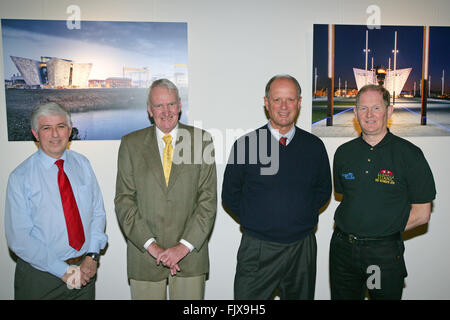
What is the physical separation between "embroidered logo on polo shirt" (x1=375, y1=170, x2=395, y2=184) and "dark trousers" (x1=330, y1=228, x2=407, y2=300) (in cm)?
40

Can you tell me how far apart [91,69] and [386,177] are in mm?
2803

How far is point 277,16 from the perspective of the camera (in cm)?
324

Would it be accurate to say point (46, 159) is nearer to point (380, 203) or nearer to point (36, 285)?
point (36, 285)

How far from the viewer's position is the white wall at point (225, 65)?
318cm

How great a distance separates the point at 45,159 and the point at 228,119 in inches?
66.9

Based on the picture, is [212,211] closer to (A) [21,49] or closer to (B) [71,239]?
(B) [71,239]

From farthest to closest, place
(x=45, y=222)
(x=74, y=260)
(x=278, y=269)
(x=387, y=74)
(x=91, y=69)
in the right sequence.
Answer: (x=387, y=74) → (x=91, y=69) → (x=278, y=269) → (x=74, y=260) → (x=45, y=222)

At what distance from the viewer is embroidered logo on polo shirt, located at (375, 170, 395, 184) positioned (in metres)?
2.36

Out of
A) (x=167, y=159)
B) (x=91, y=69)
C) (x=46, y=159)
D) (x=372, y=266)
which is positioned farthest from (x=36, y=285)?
(x=372, y=266)

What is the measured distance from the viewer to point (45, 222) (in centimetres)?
221

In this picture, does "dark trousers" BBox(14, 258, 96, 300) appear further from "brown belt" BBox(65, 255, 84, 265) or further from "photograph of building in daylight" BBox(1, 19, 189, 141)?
"photograph of building in daylight" BBox(1, 19, 189, 141)

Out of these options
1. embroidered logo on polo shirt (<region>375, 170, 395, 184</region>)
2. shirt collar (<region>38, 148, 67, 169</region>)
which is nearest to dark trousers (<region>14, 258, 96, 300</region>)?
shirt collar (<region>38, 148, 67, 169</region>)

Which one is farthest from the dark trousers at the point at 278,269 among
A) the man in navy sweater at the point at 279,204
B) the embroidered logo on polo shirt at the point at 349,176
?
the embroidered logo on polo shirt at the point at 349,176

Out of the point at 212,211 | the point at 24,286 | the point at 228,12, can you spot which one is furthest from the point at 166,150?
the point at 228,12
